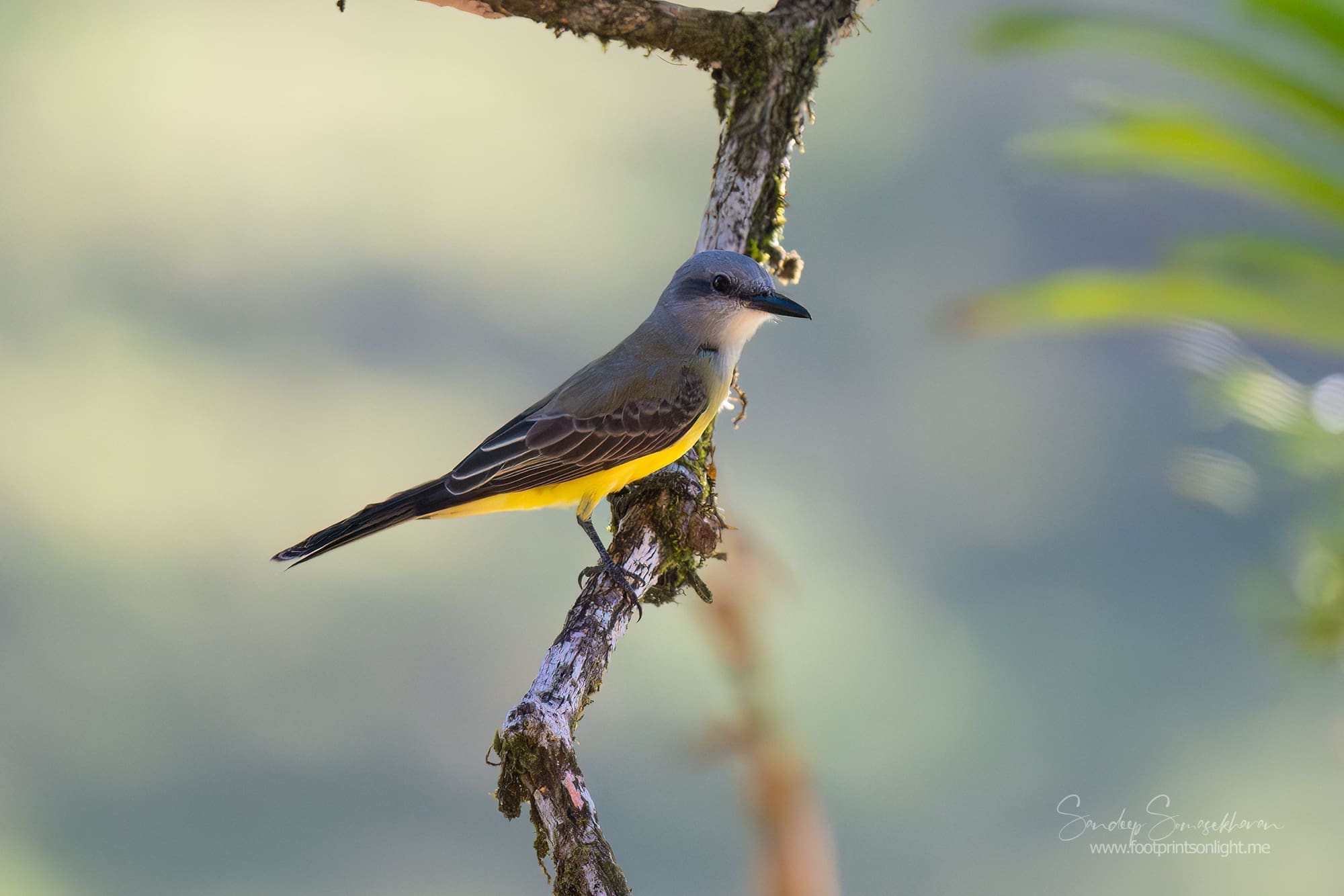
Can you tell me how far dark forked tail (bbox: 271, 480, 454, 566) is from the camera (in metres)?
3.94

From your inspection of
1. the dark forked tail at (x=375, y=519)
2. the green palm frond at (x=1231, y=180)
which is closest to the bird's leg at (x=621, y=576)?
the dark forked tail at (x=375, y=519)

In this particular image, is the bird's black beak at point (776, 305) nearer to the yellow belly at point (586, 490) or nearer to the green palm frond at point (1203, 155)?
the yellow belly at point (586, 490)

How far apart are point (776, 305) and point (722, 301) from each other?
8.7 inches

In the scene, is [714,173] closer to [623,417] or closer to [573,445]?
[623,417]

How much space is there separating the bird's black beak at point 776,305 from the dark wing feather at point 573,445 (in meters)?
0.40

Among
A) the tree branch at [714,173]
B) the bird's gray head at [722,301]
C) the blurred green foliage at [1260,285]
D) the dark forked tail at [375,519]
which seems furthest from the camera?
the bird's gray head at [722,301]

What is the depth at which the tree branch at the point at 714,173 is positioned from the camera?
3629 mm

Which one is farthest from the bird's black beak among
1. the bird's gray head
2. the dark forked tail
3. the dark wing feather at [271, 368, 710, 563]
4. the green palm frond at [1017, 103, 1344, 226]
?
the green palm frond at [1017, 103, 1344, 226]

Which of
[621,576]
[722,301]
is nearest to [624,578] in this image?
[621,576]

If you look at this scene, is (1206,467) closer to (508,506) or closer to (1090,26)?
(1090,26)

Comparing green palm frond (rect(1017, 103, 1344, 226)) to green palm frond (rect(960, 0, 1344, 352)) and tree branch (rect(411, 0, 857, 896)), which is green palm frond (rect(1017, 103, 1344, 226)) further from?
tree branch (rect(411, 0, 857, 896))

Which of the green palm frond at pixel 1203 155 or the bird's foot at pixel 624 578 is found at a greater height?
the green palm frond at pixel 1203 155

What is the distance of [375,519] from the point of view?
4051 mm

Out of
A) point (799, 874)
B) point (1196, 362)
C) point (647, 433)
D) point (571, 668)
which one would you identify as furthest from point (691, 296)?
point (1196, 362)
